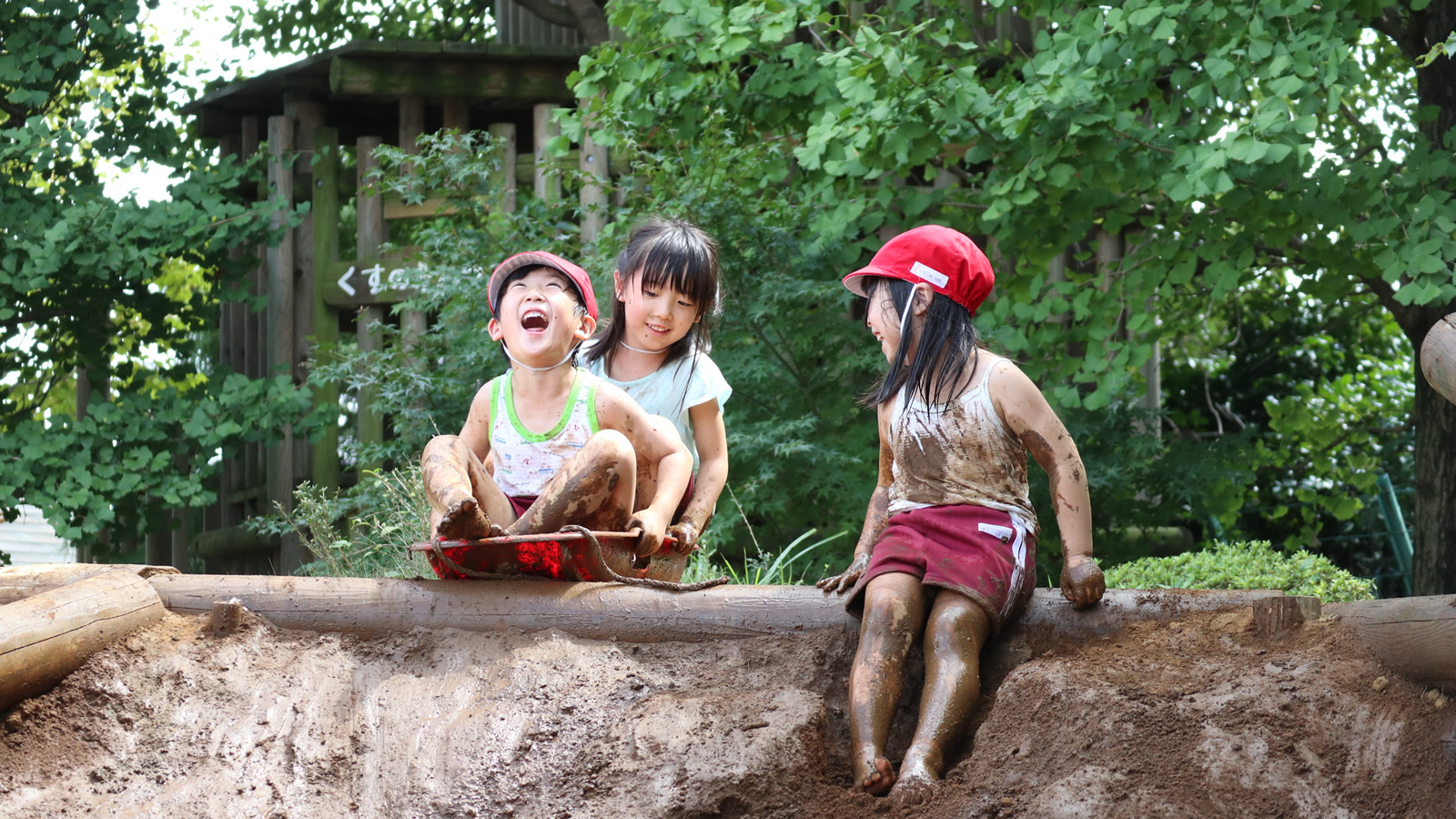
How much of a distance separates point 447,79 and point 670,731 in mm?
5372

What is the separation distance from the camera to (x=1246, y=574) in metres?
4.73

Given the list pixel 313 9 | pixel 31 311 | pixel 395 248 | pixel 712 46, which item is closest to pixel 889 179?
pixel 712 46

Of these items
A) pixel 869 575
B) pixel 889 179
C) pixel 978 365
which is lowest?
pixel 869 575

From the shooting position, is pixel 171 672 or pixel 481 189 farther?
pixel 481 189

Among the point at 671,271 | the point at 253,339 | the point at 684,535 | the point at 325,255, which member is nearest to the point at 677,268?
the point at 671,271

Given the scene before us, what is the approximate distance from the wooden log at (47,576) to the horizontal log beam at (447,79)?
4.24 m

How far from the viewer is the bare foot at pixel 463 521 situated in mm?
2850

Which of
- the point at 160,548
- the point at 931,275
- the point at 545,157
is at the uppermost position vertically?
the point at 545,157

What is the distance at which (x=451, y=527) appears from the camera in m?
2.90

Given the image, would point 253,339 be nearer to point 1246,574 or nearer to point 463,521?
point 463,521

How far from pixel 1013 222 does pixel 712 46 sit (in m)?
1.45

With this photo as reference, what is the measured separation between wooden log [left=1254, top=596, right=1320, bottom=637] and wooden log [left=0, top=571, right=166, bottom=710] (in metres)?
2.68

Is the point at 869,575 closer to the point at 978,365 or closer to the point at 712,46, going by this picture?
the point at 978,365

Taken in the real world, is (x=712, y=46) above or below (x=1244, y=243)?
above
